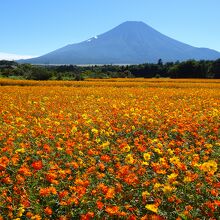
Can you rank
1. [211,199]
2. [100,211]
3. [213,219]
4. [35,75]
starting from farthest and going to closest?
1. [35,75]
2. [211,199]
3. [100,211]
4. [213,219]

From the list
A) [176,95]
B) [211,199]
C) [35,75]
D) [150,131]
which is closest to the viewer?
[211,199]

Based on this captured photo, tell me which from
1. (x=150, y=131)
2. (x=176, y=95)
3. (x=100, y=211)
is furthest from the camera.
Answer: (x=176, y=95)

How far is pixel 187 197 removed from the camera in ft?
17.3

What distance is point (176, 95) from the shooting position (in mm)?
20516

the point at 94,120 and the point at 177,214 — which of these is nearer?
the point at 177,214

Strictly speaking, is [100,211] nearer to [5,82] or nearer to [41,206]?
[41,206]

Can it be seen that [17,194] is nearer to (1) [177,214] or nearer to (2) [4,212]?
(2) [4,212]

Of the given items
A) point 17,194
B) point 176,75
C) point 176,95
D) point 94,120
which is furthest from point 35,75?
point 17,194

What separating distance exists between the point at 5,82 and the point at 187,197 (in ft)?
111

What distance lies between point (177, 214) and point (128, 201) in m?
0.78

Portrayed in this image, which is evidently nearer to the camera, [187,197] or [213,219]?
[213,219]

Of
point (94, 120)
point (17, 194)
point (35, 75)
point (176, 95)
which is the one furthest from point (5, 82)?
point (17, 194)

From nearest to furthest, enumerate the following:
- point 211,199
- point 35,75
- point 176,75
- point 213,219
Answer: point 213,219 < point 211,199 < point 35,75 < point 176,75

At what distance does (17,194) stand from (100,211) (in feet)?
4.00
